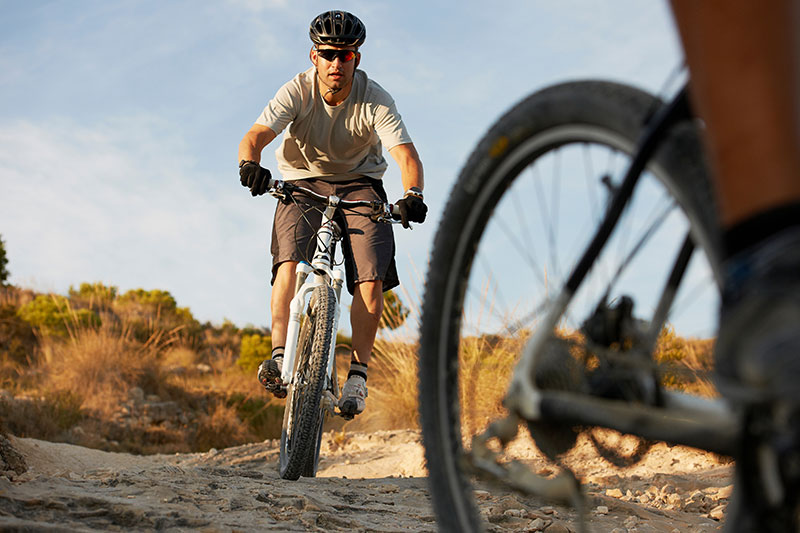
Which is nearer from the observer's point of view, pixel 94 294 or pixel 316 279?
pixel 316 279

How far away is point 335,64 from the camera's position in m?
4.44

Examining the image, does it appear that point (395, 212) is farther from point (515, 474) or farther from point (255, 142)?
point (515, 474)

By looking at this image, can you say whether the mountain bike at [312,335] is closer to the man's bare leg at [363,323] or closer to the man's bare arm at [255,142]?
the man's bare leg at [363,323]

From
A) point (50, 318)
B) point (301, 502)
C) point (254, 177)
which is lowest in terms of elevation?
point (301, 502)

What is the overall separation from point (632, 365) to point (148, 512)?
195 cm

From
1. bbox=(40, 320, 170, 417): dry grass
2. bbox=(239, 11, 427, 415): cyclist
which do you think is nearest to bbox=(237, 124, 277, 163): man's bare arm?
bbox=(239, 11, 427, 415): cyclist

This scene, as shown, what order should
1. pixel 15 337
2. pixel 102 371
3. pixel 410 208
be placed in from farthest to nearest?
pixel 15 337
pixel 102 371
pixel 410 208

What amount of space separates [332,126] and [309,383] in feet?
5.88

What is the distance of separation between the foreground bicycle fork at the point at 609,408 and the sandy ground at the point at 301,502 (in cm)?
37

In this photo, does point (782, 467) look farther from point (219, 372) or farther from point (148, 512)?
point (219, 372)

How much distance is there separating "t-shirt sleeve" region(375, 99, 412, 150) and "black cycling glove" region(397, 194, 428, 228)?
26.7 inches

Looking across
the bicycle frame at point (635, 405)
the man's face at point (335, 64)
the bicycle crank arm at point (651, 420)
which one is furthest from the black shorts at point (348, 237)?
the bicycle crank arm at point (651, 420)

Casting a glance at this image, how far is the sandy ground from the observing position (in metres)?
2.31

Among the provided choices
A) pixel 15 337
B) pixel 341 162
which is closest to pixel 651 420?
pixel 341 162
